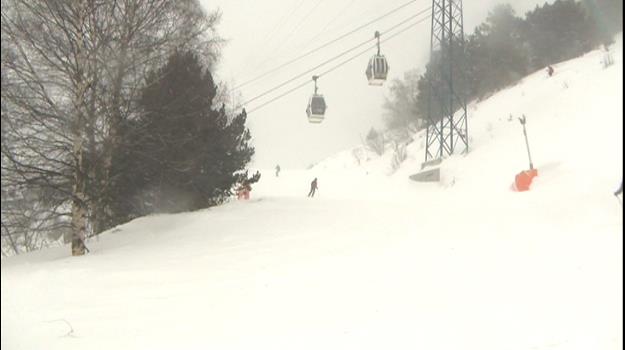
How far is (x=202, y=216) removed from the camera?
1198 centimetres

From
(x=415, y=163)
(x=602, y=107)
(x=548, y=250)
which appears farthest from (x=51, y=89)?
(x=415, y=163)

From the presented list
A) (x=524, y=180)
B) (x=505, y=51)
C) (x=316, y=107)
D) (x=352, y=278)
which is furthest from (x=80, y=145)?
(x=505, y=51)

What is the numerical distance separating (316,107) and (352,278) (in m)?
9.80

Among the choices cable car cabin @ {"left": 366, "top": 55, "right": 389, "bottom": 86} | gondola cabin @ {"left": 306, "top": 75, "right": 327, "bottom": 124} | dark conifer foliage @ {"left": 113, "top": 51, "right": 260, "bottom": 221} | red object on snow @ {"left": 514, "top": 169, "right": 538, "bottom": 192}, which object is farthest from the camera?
gondola cabin @ {"left": 306, "top": 75, "right": 327, "bottom": 124}

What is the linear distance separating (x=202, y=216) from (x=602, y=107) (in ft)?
39.6

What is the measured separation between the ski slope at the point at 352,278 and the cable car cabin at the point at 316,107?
361cm

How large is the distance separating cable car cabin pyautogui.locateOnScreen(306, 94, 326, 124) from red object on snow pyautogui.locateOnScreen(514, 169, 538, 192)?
20.7 feet

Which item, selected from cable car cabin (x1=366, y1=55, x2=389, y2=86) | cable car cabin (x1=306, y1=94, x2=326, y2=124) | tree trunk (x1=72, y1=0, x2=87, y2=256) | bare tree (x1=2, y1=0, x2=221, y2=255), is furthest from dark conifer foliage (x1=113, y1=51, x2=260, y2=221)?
cable car cabin (x1=366, y1=55, x2=389, y2=86)

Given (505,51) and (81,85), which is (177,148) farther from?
(505,51)

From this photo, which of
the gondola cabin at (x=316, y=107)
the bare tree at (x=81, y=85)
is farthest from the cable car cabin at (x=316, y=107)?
the bare tree at (x=81, y=85)

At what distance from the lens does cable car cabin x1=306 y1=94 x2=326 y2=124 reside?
579 inches

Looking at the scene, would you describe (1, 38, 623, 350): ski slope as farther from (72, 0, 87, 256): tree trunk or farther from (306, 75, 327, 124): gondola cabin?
(306, 75, 327, 124): gondola cabin

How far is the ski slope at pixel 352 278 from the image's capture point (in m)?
3.54

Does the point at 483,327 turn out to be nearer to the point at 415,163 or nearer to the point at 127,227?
the point at 127,227
